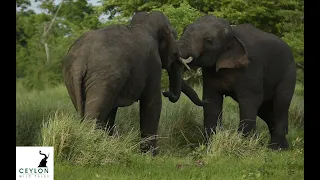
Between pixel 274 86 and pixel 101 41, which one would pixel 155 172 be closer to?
pixel 101 41

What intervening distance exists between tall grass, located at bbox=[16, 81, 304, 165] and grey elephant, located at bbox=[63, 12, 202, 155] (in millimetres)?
319

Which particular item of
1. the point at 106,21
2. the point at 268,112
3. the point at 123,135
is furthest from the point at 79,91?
the point at 106,21

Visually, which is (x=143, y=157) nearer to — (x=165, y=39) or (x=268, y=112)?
(x=165, y=39)

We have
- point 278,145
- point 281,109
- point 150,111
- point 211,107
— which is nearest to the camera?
point 150,111

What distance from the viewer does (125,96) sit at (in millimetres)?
9344

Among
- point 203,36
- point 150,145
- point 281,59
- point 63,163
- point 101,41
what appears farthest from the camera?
point 281,59

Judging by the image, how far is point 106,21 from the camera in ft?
67.7

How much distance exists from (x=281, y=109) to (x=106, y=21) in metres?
10.3

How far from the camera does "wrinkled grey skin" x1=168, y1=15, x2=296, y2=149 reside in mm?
10477

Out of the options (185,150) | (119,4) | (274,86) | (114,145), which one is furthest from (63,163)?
(119,4)

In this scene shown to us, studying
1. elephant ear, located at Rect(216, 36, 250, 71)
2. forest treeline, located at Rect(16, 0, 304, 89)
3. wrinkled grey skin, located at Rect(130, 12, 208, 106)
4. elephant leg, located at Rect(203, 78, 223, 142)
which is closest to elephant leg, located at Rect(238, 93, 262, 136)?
elephant leg, located at Rect(203, 78, 223, 142)

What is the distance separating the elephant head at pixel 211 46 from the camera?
10367 mm

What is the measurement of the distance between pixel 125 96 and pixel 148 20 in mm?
1505

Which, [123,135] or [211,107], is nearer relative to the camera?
[123,135]
